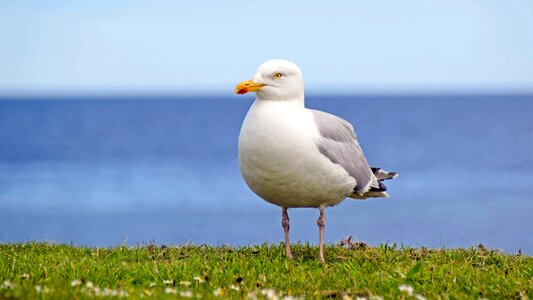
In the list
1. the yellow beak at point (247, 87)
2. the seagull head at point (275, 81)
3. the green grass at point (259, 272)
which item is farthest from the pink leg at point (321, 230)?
the yellow beak at point (247, 87)

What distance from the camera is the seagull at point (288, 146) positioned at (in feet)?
30.7

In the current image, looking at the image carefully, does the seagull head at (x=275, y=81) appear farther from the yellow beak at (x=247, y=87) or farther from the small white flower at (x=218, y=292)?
the small white flower at (x=218, y=292)

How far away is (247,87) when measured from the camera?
9.41 metres

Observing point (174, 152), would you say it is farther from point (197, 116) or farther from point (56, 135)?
point (197, 116)

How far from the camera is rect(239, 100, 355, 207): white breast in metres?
9.34

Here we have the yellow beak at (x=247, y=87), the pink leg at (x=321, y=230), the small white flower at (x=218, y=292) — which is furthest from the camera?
the pink leg at (x=321, y=230)

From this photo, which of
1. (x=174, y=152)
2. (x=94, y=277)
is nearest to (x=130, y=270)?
(x=94, y=277)

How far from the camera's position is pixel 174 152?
73.9 metres

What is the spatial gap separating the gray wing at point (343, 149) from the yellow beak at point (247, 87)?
72 centimetres

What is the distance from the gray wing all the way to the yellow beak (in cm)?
72

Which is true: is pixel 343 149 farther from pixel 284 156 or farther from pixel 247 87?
pixel 247 87

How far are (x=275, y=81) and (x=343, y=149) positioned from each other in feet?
3.58

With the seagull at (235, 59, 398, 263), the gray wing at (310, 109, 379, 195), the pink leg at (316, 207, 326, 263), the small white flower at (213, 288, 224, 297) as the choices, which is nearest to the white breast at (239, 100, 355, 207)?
the seagull at (235, 59, 398, 263)

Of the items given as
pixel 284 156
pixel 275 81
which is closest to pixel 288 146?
pixel 284 156
